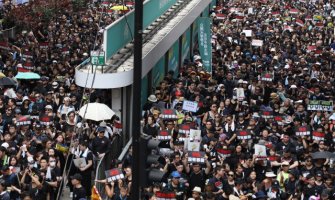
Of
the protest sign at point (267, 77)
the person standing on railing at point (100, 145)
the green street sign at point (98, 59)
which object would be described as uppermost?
the green street sign at point (98, 59)

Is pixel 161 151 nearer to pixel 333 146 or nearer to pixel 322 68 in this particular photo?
pixel 333 146

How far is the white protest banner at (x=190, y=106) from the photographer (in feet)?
59.3

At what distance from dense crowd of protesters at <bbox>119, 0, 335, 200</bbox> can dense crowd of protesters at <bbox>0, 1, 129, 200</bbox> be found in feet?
3.66

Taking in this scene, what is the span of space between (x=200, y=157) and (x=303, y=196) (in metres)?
2.15

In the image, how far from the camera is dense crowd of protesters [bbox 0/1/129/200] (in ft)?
45.1

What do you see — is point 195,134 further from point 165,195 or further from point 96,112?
point 165,195

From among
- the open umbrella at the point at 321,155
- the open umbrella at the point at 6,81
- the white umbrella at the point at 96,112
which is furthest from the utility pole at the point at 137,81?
the open umbrella at the point at 6,81

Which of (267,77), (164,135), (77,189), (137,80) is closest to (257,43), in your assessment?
(267,77)

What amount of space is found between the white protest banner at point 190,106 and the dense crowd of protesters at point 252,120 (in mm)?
174

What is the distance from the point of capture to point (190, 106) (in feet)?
59.6

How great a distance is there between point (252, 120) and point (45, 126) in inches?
184

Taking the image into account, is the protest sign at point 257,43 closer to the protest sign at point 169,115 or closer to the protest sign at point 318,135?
the protest sign at point 169,115

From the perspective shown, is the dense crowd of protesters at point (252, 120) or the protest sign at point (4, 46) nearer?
the dense crowd of protesters at point (252, 120)

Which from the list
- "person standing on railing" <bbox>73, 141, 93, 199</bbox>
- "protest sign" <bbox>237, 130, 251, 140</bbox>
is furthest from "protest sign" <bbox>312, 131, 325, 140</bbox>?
"person standing on railing" <bbox>73, 141, 93, 199</bbox>
